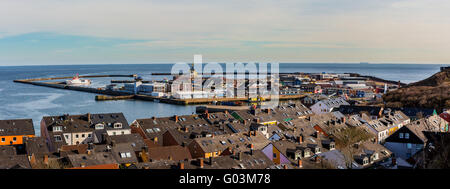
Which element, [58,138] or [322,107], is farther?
[322,107]

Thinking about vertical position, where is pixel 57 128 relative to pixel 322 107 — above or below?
above

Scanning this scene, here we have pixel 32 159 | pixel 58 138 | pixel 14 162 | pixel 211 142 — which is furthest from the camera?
pixel 58 138

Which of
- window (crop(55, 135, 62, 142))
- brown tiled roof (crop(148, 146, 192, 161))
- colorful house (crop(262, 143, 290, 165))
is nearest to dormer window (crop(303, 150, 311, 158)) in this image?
colorful house (crop(262, 143, 290, 165))

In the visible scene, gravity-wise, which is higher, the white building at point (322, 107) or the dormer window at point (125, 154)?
the dormer window at point (125, 154)

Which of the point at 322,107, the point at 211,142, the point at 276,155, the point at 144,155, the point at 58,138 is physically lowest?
the point at 322,107

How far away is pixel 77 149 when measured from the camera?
16578 mm

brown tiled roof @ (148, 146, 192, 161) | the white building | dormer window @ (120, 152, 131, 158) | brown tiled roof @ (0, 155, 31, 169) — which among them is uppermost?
brown tiled roof @ (0, 155, 31, 169)

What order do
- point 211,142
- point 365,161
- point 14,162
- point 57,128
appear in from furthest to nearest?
point 57,128 → point 211,142 → point 365,161 → point 14,162

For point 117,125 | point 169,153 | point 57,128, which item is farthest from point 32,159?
point 117,125

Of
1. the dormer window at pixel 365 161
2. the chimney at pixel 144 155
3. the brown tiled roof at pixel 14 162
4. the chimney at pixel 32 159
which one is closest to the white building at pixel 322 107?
the dormer window at pixel 365 161

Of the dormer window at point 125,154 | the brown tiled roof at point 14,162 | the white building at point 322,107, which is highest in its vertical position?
the brown tiled roof at point 14,162

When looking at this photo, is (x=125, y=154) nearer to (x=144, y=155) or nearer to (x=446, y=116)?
(x=144, y=155)

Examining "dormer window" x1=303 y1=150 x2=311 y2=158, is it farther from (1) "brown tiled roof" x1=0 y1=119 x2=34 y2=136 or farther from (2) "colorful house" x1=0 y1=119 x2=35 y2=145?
(1) "brown tiled roof" x1=0 y1=119 x2=34 y2=136

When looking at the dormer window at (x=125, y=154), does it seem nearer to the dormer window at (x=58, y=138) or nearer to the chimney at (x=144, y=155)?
the chimney at (x=144, y=155)
